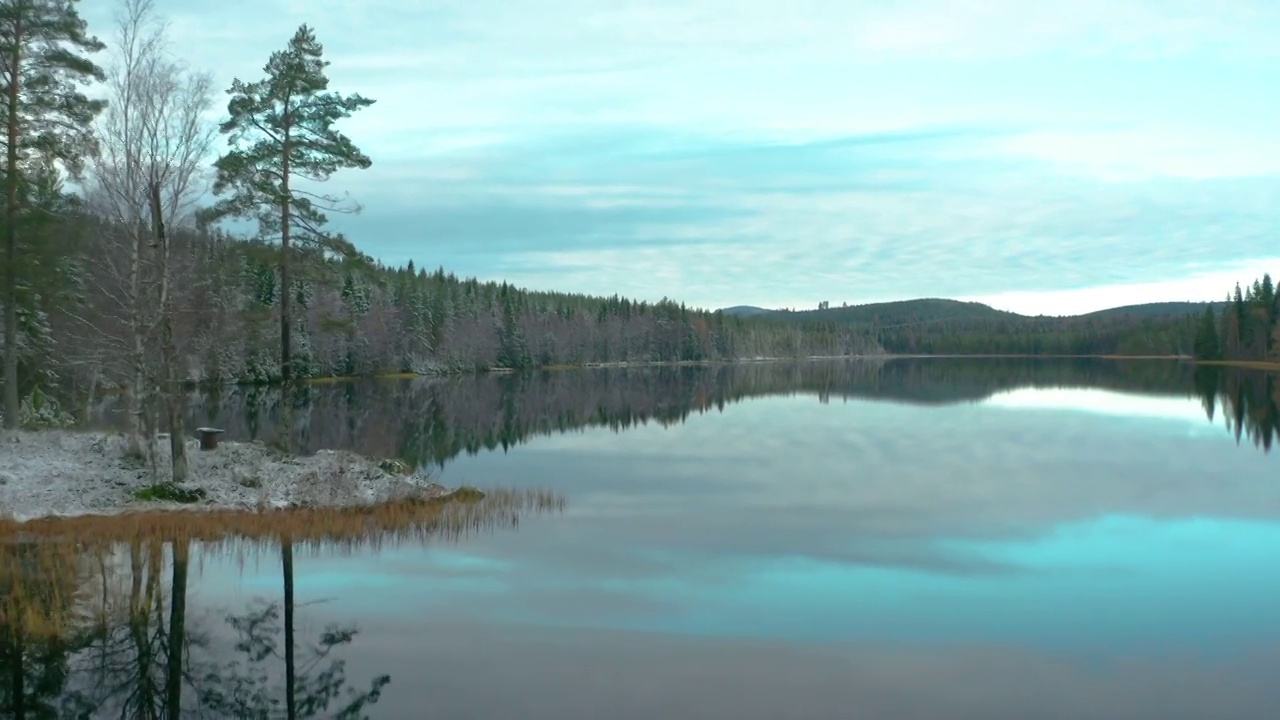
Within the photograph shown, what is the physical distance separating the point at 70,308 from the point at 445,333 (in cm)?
7933

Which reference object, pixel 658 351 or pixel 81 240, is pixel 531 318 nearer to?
pixel 658 351

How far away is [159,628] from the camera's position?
456 inches

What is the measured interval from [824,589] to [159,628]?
8.97m

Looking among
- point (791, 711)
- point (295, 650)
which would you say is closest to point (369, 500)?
point (295, 650)

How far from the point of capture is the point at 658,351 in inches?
6575

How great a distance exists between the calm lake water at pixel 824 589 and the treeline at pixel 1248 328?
310 ft

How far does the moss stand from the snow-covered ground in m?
0.12

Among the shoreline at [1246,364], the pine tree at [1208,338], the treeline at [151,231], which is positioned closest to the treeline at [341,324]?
the treeline at [151,231]

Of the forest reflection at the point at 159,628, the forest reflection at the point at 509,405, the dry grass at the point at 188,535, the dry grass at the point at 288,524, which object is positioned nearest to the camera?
the forest reflection at the point at 159,628

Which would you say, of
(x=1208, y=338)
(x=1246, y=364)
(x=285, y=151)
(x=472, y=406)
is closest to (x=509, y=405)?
(x=472, y=406)

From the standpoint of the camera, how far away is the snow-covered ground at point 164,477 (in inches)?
720

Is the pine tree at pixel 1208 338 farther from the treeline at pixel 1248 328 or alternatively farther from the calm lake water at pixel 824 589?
the calm lake water at pixel 824 589

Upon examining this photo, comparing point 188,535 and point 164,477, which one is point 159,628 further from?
point 164,477

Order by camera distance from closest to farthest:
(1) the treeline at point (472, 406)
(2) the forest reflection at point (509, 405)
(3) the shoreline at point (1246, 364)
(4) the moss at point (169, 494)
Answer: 1. (4) the moss at point (169, 494)
2. (1) the treeline at point (472, 406)
3. (2) the forest reflection at point (509, 405)
4. (3) the shoreline at point (1246, 364)
